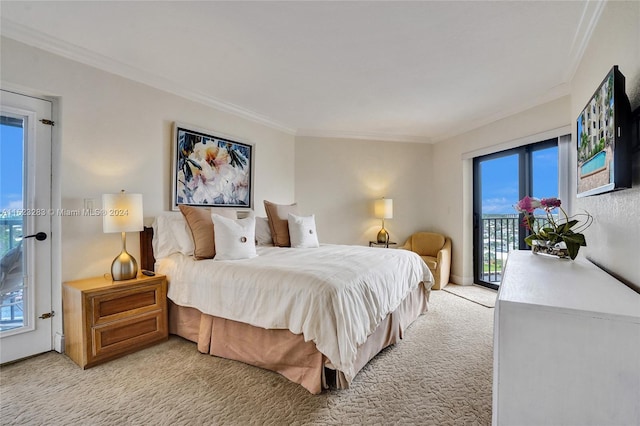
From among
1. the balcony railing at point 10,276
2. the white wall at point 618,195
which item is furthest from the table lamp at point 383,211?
the balcony railing at point 10,276

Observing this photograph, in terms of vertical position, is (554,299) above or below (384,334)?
above

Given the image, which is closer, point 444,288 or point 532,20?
point 532,20

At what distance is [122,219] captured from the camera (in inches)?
91.6

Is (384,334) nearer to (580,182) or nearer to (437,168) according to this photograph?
(580,182)

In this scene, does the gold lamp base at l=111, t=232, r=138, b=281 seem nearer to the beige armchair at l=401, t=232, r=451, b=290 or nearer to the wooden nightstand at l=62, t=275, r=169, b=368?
the wooden nightstand at l=62, t=275, r=169, b=368

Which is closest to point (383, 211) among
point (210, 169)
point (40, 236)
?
point (210, 169)

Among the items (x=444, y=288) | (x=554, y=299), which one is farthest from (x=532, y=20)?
(x=444, y=288)

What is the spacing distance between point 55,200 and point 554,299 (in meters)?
3.26

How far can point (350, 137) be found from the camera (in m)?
4.89

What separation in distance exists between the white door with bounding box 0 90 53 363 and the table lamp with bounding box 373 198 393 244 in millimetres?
3944

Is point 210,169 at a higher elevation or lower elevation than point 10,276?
higher

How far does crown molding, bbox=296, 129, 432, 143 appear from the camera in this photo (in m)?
4.74

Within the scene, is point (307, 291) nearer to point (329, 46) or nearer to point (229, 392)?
point (229, 392)

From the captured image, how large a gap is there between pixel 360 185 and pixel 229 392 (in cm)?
371
